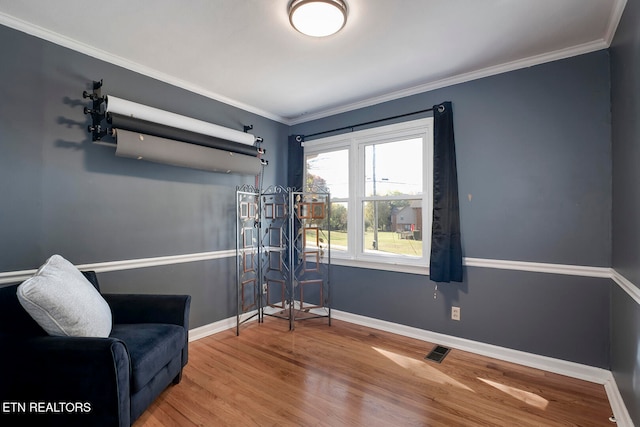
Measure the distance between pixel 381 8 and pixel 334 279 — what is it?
2741 millimetres

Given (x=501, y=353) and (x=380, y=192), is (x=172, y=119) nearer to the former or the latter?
(x=380, y=192)

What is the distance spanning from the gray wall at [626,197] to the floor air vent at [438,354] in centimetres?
111

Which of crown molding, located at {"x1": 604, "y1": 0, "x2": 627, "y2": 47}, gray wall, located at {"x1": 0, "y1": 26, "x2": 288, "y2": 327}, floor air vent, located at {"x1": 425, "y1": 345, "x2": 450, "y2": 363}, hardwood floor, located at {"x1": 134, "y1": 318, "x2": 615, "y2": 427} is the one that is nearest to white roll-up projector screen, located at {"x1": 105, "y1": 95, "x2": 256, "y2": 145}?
gray wall, located at {"x1": 0, "y1": 26, "x2": 288, "y2": 327}

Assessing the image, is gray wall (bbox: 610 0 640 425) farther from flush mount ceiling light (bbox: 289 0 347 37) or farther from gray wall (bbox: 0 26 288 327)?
gray wall (bbox: 0 26 288 327)

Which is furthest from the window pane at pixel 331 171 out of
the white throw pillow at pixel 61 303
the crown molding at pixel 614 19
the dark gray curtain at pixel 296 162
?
the white throw pillow at pixel 61 303

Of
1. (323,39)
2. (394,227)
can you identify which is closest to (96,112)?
(323,39)

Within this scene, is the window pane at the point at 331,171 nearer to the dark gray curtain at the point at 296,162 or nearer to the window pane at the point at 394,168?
the dark gray curtain at the point at 296,162

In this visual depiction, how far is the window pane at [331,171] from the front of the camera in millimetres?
3623

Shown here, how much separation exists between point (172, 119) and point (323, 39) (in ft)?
4.82

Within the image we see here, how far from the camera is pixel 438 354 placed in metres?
2.66

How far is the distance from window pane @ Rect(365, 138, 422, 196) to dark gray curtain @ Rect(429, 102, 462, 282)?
0.24 metres

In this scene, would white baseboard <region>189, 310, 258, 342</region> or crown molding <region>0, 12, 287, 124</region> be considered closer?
crown molding <region>0, 12, 287, 124</region>

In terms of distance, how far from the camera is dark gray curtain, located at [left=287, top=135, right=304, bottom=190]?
3.89 meters

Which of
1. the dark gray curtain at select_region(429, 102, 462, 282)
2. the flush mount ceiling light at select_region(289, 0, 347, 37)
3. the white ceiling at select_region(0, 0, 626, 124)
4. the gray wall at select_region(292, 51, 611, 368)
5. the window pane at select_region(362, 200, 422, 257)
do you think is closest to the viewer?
the flush mount ceiling light at select_region(289, 0, 347, 37)
